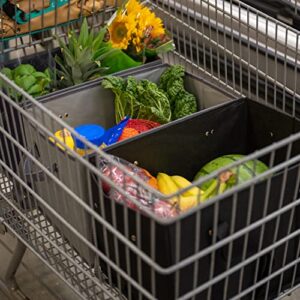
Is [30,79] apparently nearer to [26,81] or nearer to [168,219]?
[26,81]

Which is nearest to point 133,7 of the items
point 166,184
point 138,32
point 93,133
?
point 138,32

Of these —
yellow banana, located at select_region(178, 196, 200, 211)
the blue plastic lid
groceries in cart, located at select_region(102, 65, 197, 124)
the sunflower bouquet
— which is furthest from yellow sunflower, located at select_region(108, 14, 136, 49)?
yellow banana, located at select_region(178, 196, 200, 211)

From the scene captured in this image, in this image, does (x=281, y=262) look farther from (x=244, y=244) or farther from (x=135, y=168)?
(x=135, y=168)

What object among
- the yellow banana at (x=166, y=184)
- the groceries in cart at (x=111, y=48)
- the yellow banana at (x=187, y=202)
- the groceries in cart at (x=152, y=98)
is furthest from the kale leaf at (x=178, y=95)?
the yellow banana at (x=187, y=202)

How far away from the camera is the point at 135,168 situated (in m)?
0.94

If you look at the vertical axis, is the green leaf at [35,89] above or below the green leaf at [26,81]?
below

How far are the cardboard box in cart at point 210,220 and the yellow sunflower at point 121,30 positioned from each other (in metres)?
0.30

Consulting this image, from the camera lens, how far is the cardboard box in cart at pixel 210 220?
0.75 meters

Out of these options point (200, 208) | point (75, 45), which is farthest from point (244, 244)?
point (75, 45)

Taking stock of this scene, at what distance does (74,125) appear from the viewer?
119 cm

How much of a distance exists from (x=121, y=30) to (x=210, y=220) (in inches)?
23.7

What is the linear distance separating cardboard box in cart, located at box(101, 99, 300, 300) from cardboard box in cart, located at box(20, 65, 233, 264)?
0.18 ft

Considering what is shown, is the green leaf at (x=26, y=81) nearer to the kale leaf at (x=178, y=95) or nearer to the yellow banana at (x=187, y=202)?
the kale leaf at (x=178, y=95)

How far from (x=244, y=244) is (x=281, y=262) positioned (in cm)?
13
